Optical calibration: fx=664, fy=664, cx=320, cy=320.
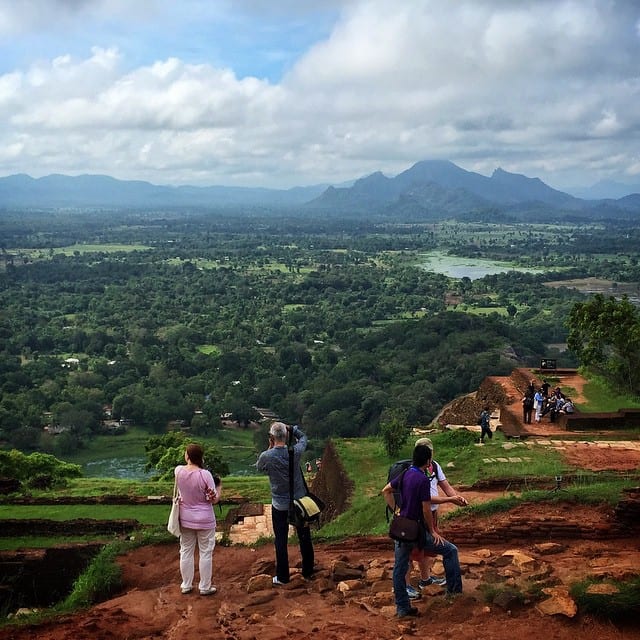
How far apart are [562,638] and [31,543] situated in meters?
9.28

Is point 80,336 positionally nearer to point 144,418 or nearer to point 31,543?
point 144,418

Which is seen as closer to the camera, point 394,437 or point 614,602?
point 614,602

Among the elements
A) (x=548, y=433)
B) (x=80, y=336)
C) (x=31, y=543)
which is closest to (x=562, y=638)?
(x=31, y=543)

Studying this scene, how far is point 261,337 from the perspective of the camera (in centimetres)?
6731

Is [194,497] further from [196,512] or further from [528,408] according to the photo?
[528,408]

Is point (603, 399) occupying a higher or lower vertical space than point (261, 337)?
higher

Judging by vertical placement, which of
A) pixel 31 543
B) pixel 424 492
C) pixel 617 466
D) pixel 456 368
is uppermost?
pixel 424 492

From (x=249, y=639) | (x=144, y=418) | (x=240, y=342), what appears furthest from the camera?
(x=240, y=342)

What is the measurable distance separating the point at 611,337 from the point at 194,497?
16796mm

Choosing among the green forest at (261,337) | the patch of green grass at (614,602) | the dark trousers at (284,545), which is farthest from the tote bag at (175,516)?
the green forest at (261,337)

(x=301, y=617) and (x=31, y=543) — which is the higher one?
(x=301, y=617)

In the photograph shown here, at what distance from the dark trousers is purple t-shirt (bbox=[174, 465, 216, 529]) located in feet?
2.14

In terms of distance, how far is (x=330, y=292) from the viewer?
93750mm

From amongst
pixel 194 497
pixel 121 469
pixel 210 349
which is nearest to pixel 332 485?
pixel 194 497
